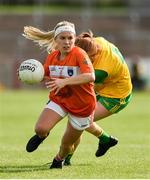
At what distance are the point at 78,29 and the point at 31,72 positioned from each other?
3419 cm

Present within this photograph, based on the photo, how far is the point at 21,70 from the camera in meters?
9.95

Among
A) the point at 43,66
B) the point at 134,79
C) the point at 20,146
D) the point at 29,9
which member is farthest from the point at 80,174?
the point at 29,9

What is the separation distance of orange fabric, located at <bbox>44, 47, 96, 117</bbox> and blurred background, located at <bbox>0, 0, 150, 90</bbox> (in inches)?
789

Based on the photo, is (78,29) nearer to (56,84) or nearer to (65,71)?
(65,71)

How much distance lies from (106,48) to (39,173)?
239 cm

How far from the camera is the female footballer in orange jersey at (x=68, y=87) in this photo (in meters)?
9.63

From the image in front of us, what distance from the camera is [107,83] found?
37.1ft

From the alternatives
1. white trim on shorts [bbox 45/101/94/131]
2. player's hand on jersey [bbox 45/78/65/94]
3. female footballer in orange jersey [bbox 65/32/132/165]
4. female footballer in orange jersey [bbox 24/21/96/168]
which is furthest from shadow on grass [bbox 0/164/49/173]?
player's hand on jersey [bbox 45/78/65/94]

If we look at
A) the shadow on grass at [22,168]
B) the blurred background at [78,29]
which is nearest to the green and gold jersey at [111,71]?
the shadow on grass at [22,168]

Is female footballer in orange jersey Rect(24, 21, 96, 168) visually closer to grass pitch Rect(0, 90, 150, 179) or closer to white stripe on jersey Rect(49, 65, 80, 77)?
white stripe on jersey Rect(49, 65, 80, 77)

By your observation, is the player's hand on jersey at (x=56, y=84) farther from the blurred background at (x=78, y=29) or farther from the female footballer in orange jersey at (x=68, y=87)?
the blurred background at (x=78, y=29)

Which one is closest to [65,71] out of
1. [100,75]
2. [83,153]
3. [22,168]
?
[100,75]

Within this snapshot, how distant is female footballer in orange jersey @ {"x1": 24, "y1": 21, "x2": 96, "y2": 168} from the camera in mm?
9633

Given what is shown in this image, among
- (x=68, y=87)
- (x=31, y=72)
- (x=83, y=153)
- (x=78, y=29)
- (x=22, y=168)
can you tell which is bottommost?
(x=78, y=29)
